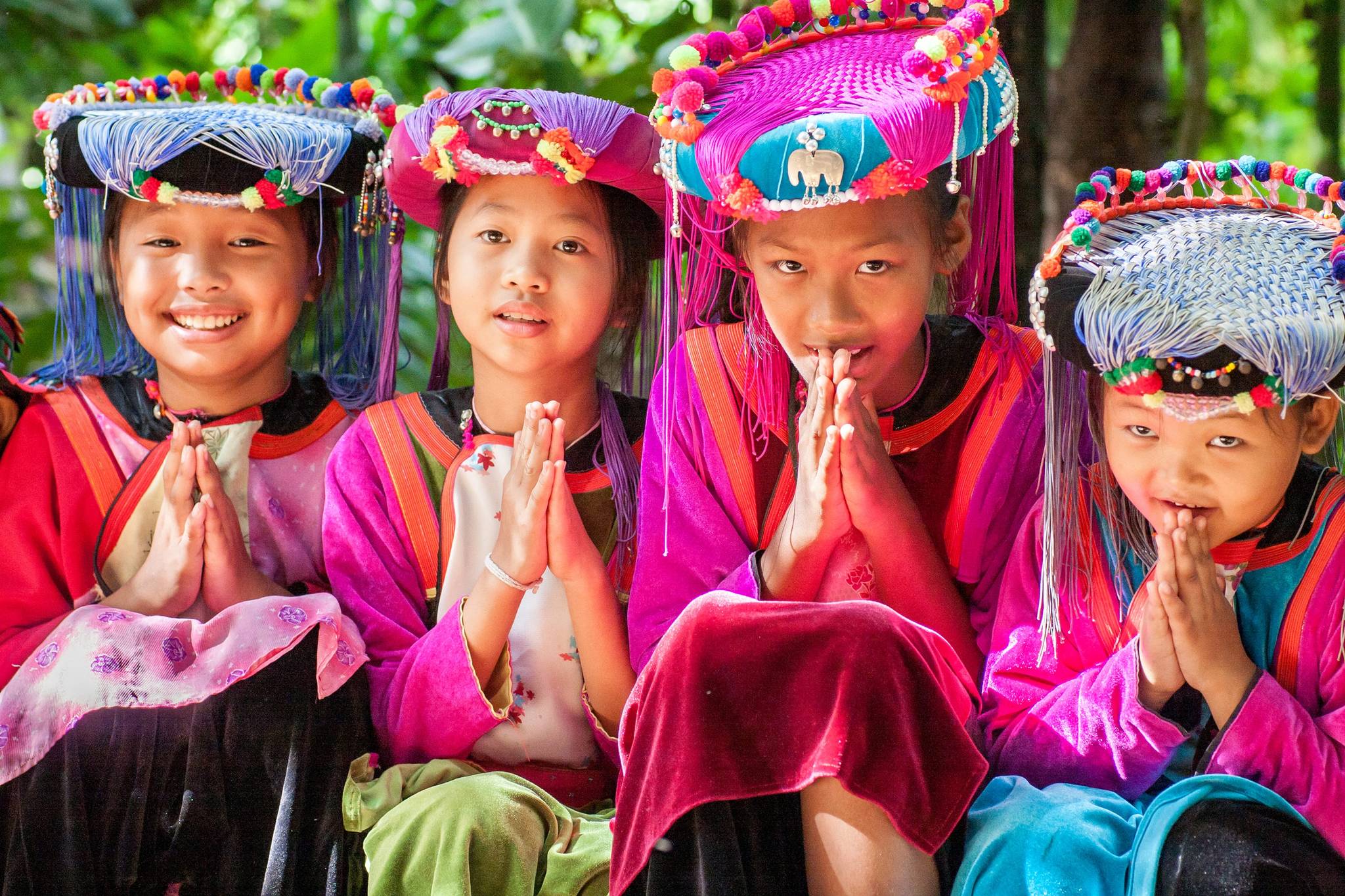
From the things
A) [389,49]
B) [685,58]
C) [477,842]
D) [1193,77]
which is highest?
[389,49]

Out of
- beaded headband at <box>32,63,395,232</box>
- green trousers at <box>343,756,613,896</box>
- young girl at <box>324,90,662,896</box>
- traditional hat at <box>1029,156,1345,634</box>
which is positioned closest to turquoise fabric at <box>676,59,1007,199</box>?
traditional hat at <box>1029,156,1345,634</box>

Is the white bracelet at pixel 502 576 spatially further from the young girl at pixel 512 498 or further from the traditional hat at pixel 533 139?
the traditional hat at pixel 533 139

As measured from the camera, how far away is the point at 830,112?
72.2 inches

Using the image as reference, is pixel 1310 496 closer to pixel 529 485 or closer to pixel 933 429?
pixel 933 429

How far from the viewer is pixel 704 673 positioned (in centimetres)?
167

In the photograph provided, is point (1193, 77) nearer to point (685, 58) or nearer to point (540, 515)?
point (685, 58)

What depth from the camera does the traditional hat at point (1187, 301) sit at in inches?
67.1

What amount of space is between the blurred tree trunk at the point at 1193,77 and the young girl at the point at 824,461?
1935mm

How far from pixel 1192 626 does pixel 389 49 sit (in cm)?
299

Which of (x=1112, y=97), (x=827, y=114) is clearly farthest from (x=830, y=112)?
(x=1112, y=97)

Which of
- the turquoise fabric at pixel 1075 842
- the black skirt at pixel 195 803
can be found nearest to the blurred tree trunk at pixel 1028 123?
the turquoise fabric at pixel 1075 842

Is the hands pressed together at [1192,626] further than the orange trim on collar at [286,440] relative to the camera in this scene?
No

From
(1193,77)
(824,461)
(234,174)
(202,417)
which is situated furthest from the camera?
(1193,77)

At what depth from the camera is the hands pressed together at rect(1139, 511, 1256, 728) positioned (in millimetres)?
1746
